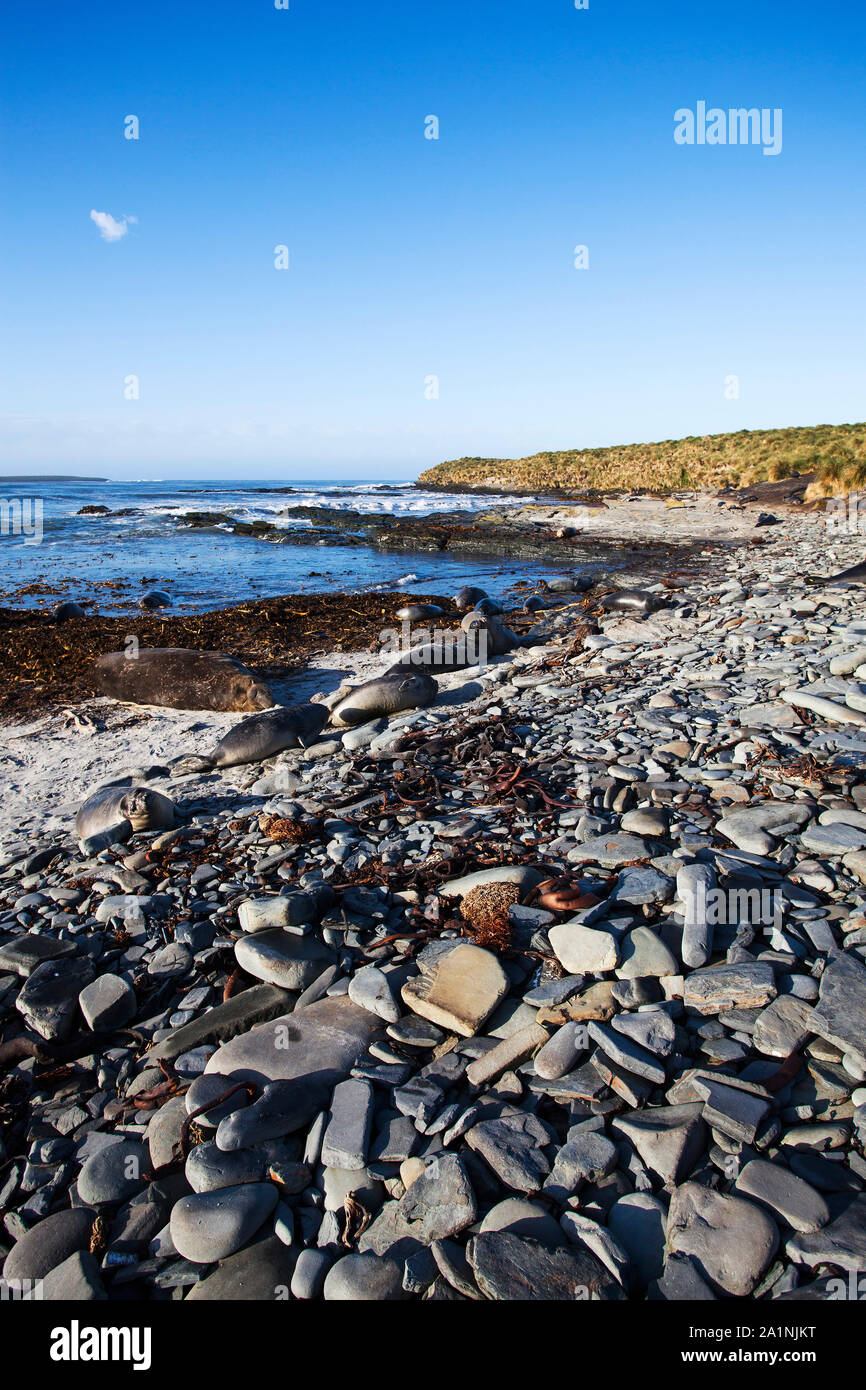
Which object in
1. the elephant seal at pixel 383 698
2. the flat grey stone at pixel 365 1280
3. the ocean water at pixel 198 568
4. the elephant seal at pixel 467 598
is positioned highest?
the ocean water at pixel 198 568

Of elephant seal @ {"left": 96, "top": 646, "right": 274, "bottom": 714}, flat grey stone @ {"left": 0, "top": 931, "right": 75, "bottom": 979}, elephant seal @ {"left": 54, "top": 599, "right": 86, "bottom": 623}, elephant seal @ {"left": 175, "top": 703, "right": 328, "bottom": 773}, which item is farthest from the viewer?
elephant seal @ {"left": 54, "top": 599, "right": 86, "bottom": 623}

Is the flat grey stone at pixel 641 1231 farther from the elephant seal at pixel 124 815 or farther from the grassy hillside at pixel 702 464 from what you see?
the grassy hillside at pixel 702 464

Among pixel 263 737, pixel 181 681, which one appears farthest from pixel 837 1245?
pixel 181 681

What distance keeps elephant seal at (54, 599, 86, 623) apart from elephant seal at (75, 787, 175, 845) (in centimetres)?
794

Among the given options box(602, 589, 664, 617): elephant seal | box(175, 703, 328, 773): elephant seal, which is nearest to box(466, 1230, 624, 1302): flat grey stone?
box(175, 703, 328, 773): elephant seal

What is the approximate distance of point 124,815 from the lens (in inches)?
179

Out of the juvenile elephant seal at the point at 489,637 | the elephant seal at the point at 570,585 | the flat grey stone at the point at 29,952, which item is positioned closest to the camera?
the flat grey stone at the point at 29,952

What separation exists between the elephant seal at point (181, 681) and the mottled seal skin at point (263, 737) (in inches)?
43.4

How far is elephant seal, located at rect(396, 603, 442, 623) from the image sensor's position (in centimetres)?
1124

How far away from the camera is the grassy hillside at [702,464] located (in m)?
28.7

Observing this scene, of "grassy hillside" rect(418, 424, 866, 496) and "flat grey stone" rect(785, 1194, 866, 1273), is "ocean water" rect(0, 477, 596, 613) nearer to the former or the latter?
"flat grey stone" rect(785, 1194, 866, 1273)

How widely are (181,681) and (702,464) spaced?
131ft

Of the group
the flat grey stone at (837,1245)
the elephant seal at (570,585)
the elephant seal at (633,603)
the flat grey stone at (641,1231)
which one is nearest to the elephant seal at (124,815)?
the flat grey stone at (641,1231)

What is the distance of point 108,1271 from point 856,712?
16.3ft
